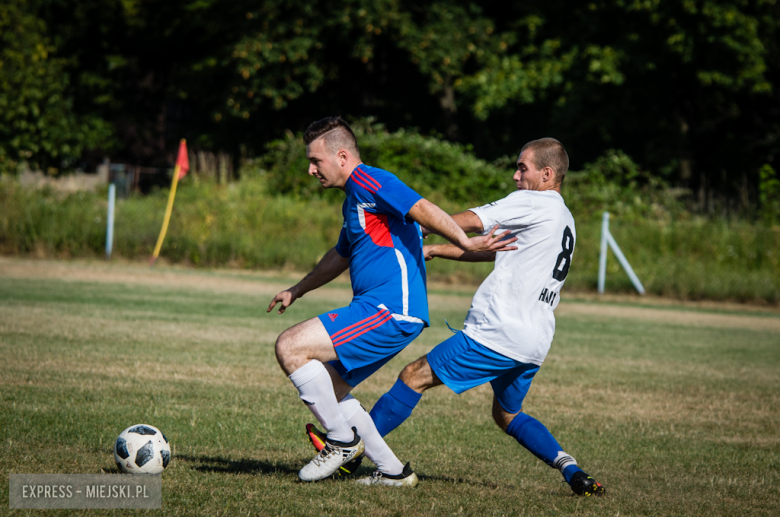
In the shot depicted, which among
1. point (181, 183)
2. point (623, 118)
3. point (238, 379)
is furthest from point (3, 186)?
point (623, 118)

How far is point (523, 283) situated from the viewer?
386cm

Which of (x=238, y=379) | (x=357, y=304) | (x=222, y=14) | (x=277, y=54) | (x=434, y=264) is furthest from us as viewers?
(x=222, y=14)

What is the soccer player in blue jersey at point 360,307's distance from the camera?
148 inches

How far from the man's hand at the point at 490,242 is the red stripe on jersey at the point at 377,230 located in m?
0.44

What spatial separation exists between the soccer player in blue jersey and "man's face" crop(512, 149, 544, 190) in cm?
50

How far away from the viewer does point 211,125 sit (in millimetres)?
37938

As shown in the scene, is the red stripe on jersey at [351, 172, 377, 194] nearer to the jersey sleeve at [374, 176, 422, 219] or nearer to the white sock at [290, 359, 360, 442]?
the jersey sleeve at [374, 176, 422, 219]

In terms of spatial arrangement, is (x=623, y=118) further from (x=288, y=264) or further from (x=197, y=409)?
(x=197, y=409)

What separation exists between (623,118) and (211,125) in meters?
20.4

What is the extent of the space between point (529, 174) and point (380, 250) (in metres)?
0.93

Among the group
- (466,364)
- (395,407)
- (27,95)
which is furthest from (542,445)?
(27,95)

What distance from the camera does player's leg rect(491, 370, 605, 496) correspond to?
405cm

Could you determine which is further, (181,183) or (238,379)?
(181,183)

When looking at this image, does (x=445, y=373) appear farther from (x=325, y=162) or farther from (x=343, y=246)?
(x=325, y=162)
